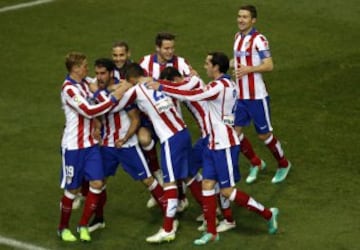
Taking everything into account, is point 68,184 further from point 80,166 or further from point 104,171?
point 104,171

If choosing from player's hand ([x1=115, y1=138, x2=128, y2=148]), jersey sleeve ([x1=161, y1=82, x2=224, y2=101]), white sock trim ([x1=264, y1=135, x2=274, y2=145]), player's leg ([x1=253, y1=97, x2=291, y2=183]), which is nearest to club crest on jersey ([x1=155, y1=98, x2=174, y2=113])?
jersey sleeve ([x1=161, y1=82, x2=224, y2=101])

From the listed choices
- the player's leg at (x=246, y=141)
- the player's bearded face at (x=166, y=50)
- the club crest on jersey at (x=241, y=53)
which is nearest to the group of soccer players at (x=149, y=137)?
the player's bearded face at (x=166, y=50)

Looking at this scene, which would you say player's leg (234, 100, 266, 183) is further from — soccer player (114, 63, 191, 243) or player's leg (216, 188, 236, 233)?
soccer player (114, 63, 191, 243)

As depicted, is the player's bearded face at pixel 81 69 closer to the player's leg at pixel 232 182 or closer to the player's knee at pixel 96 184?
the player's knee at pixel 96 184

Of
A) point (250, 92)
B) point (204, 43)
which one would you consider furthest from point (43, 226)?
point (204, 43)

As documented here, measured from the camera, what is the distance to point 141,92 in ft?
47.2

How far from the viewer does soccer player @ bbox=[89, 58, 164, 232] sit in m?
14.7

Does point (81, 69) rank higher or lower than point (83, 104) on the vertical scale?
higher

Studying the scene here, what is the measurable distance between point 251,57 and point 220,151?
2417mm

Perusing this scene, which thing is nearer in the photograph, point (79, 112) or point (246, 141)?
point (79, 112)

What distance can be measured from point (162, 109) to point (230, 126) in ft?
2.92

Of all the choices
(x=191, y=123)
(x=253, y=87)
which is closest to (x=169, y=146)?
(x=253, y=87)

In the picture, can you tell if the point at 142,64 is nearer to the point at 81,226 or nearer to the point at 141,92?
the point at 141,92

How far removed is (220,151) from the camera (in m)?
14.5
